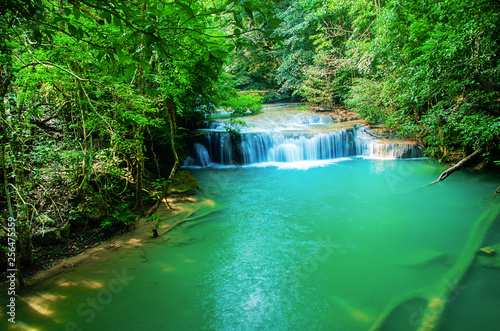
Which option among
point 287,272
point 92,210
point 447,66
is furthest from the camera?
point 447,66

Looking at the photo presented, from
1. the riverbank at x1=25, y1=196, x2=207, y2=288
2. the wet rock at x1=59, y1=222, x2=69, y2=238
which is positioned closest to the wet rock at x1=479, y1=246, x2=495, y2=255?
the riverbank at x1=25, y1=196, x2=207, y2=288

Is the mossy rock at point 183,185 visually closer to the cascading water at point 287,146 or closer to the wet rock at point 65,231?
the wet rock at point 65,231

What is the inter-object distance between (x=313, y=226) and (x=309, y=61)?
A: 1791cm

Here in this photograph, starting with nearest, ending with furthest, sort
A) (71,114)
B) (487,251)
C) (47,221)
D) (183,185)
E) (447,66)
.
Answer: (71,114) < (487,251) < (47,221) < (447,66) < (183,185)

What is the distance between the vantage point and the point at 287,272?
183 inches

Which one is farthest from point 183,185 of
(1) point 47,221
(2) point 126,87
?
(2) point 126,87

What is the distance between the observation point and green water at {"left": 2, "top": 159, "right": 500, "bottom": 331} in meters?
3.67

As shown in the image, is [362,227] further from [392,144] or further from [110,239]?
[392,144]

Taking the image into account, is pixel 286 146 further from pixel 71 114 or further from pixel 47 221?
pixel 47 221

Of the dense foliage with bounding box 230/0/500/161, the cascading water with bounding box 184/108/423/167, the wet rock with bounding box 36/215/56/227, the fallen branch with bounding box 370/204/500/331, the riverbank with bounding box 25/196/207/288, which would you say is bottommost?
the fallen branch with bounding box 370/204/500/331

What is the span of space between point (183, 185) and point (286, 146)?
637cm

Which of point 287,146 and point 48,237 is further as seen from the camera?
point 287,146

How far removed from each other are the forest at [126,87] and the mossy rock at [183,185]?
14 cm

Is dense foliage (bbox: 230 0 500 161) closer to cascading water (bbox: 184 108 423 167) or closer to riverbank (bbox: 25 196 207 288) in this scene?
cascading water (bbox: 184 108 423 167)
